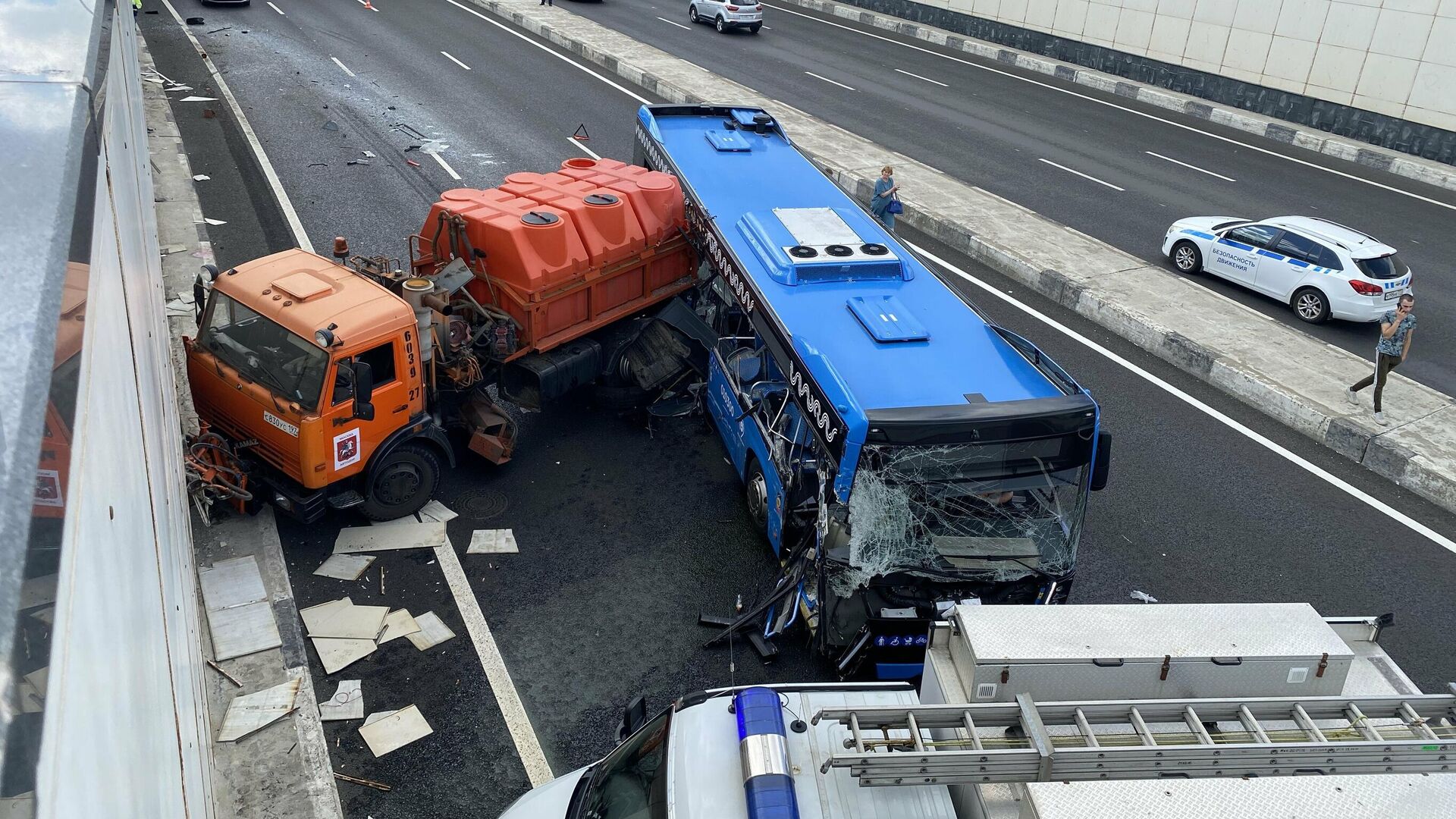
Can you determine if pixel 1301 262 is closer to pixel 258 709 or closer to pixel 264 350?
pixel 264 350

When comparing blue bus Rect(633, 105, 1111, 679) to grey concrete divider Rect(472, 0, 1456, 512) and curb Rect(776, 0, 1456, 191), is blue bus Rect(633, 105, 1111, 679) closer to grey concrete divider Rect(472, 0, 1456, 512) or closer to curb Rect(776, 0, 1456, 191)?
grey concrete divider Rect(472, 0, 1456, 512)

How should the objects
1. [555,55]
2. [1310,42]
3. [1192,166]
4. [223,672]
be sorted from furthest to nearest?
[555,55], [1310,42], [1192,166], [223,672]

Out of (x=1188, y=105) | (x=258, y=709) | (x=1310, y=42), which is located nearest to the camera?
(x=258, y=709)

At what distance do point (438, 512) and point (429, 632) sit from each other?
1706 mm

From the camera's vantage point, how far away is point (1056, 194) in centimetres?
1991

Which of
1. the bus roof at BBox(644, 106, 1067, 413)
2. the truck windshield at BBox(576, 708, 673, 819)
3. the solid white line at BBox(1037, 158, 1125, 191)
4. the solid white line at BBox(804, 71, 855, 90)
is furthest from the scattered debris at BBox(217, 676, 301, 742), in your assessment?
the solid white line at BBox(804, 71, 855, 90)

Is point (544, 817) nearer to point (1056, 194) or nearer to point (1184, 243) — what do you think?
point (1184, 243)

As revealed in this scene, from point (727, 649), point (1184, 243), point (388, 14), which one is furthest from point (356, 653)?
point (388, 14)

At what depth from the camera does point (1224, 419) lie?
40.2ft

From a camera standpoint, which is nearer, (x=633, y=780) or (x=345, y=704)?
(x=633, y=780)

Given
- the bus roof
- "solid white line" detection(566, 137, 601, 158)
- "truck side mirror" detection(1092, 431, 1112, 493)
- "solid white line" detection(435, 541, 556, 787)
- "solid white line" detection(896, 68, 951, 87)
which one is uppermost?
"solid white line" detection(896, 68, 951, 87)

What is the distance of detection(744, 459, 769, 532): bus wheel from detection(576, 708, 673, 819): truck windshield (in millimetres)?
3893

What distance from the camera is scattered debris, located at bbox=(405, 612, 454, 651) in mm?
8164

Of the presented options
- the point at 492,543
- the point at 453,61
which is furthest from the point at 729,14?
the point at 492,543
